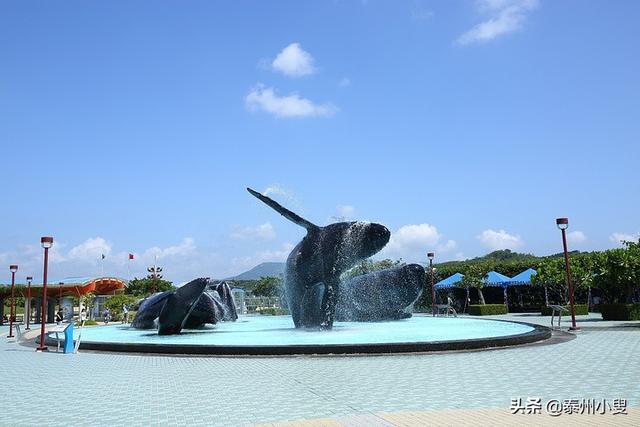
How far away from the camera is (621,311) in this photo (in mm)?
27391

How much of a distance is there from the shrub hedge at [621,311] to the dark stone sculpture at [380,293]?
9.40 m

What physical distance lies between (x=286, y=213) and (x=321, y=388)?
42.6 ft

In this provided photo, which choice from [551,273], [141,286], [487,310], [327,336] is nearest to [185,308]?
[327,336]

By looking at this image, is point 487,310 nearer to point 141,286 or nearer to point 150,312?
point 150,312

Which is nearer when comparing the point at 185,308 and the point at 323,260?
the point at 323,260

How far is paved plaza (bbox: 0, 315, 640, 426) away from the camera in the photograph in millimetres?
7438

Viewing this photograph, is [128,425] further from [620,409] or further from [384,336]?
[384,336]

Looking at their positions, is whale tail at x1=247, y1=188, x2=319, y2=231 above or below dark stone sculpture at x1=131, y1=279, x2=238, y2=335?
above

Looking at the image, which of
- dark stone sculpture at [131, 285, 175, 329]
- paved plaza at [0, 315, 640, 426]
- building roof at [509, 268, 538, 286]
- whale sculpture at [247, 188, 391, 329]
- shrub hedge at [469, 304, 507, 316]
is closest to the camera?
paved plaza at [0, 315, 640, 426]

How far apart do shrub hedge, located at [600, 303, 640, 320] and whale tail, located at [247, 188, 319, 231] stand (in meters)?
16.7

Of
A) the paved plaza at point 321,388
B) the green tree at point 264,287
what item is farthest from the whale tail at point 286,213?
the green tree at point 264,287

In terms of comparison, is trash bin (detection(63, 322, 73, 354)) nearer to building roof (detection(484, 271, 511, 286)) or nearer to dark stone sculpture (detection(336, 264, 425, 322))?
dark stone sculpture (detection(336, 264, 425, 322))

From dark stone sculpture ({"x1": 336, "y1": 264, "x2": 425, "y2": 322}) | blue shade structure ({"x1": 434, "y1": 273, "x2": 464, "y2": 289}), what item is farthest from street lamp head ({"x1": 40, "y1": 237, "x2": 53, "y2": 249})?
blue shade structure ({"x1": 434, "y1": 273, "x2": 464, "y2": 289})

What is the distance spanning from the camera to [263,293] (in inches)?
3632
